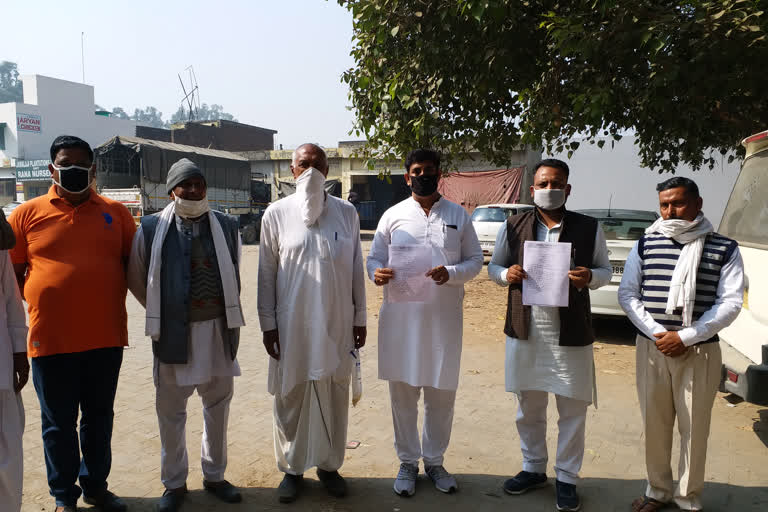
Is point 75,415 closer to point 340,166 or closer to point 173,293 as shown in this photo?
point 173,293

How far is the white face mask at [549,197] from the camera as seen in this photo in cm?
338

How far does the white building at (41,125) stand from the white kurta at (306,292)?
36428 millimetres

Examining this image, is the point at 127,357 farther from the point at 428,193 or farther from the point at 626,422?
the point at 626,422

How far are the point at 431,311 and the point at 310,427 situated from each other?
1007 mm

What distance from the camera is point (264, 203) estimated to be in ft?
88.1

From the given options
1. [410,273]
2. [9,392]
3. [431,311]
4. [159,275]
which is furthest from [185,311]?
[431,311]

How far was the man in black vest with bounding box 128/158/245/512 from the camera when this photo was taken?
3258 millimetres

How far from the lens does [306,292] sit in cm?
339

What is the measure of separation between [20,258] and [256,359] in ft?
12.2

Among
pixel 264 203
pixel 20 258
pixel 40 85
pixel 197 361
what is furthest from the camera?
pixel 40 85

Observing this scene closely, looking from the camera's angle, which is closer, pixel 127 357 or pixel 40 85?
pixel 127 357

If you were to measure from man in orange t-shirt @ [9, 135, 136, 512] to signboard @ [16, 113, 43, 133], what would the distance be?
148ft

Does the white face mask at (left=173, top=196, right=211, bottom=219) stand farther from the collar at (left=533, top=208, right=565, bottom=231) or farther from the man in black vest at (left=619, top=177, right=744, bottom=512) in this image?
the man in black vest at (left=619, top=177, right=744, bottom=512)

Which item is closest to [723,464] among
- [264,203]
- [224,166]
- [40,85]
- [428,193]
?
[428,193]
